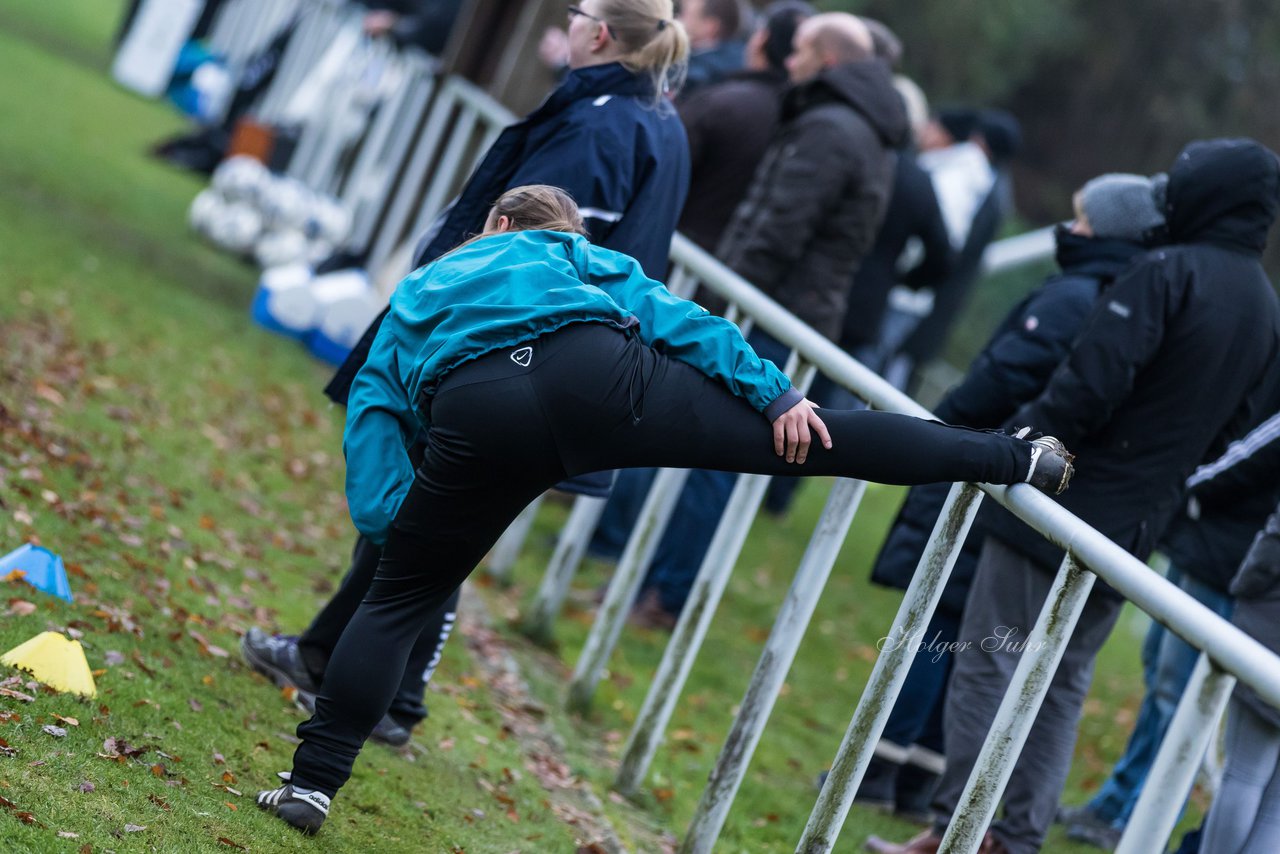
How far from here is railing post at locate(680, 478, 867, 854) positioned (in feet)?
13.4

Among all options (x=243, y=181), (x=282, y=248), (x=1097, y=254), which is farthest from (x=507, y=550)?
(x=243, y=181)

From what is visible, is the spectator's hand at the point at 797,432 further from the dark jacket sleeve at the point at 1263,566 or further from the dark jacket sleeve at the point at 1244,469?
the dark jacket sleeve at the point at 1244,469

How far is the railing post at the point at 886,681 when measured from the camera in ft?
12.0

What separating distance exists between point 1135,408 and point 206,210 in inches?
323

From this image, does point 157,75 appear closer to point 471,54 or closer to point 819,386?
point 471,54

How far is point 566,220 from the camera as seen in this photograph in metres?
3.57

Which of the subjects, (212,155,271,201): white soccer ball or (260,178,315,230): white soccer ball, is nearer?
(260,178,315,230): white soccer ball

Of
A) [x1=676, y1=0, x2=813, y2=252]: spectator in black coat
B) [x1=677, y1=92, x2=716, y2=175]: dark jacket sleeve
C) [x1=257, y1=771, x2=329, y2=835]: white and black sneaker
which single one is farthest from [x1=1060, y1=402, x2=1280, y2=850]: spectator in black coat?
[x1=677, y1=92, x2=716, y2=175]: dark jacket sleeve

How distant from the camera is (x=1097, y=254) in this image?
4.86 meters

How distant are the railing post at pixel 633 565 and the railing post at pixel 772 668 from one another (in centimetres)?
80

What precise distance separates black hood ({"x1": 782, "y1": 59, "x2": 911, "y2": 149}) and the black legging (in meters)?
3.01

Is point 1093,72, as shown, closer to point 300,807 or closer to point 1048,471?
point 1048,471

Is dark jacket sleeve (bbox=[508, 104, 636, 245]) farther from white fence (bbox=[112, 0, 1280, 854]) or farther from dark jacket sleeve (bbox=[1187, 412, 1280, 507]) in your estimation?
dark jacket sleeve (bbox=[1187, 412, 1280, 507])

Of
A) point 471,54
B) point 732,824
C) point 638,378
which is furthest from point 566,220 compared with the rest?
point 471,54
